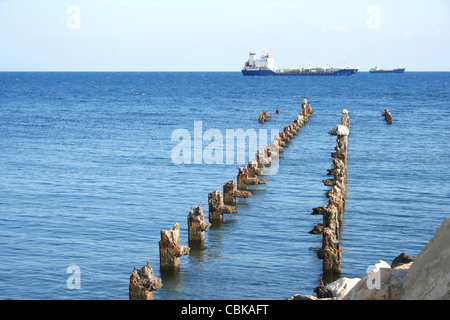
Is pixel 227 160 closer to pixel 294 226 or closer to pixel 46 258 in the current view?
pixel 294 226

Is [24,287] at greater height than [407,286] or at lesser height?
lesser

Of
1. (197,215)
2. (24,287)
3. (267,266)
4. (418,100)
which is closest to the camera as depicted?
(24,287)

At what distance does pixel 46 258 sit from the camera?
22.1m

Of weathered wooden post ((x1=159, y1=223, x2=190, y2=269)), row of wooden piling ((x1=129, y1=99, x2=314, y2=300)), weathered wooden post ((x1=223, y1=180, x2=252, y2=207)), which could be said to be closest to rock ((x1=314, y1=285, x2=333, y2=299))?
row of wooden piling ((x1=129, y1=99, x2=314, y2=300))

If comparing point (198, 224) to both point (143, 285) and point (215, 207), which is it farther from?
point (143, 285)

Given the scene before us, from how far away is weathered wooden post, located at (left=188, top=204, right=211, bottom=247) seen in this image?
23359 millimetres

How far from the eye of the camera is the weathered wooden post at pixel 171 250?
2047 cm

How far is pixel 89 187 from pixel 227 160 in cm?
1158

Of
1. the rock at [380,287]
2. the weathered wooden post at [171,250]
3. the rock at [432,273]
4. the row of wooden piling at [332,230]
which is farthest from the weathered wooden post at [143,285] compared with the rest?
the rock at [432,273]

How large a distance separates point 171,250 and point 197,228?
292 cm

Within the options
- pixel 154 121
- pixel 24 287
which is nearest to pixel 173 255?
pixel 24 287

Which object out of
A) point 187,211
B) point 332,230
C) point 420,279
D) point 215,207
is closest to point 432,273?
point 420,279
